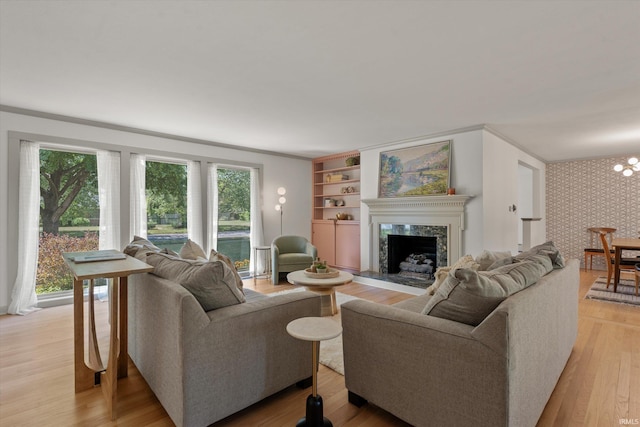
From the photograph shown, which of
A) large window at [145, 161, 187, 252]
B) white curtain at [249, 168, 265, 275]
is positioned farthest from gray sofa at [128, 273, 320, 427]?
white curtain at [249, 168, 265, 275]

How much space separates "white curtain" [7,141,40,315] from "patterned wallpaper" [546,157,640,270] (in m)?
9.44

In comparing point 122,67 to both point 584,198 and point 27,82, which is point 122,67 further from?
point 584,198

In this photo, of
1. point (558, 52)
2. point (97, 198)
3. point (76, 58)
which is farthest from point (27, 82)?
point (558, 52)

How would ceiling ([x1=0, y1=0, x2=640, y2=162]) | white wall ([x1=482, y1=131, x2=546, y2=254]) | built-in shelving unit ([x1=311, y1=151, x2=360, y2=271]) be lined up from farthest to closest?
built-in shelving unit ([x1=311, y1=151, x2=360, y2=271]), white wall ([x1=482, y1=131, x2=546, y2=254]), ceiling ([x1=0, y1=0, x2=640, y2=162])

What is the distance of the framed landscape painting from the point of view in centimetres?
478

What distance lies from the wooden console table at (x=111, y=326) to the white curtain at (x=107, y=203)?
2.28 meters

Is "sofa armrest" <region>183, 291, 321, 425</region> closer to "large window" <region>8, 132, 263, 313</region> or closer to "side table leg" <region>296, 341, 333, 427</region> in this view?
"side table leg" <region>296, 341, 333, 427</region>

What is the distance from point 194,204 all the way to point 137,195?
2.78 ft

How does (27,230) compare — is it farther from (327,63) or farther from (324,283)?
(327,63)

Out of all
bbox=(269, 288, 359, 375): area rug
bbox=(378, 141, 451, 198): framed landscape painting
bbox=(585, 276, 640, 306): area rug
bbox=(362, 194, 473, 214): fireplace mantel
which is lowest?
bbox=(585, 276, 640, 306): area rug

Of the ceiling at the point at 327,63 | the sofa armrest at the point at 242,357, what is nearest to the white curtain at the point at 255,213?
the ceiling at the point at 327,63

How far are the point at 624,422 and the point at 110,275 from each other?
2963mm

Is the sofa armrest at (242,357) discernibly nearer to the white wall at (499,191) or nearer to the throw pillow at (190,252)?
the throw pillow at (190,252)

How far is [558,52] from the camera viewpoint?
93.4 inches
